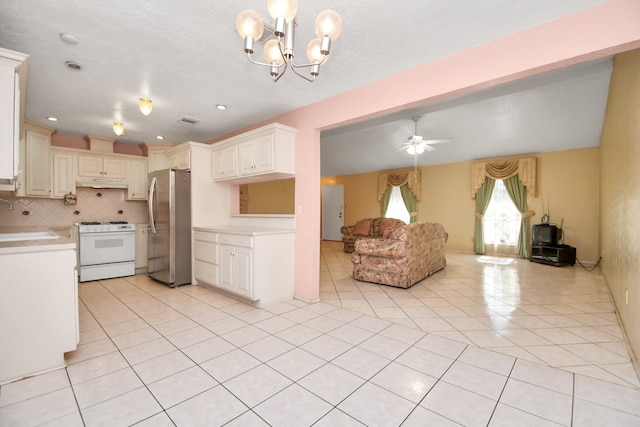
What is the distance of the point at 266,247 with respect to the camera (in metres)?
3.32

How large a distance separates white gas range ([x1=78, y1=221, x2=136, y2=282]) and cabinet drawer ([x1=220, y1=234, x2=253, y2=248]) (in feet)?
7.26

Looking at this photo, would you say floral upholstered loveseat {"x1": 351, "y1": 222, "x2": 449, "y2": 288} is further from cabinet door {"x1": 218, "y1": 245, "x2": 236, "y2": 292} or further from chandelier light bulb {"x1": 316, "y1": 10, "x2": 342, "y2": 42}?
chandelier light bulb {"x1": 316, "y1": 10, "x2": 342, "y2": 42}

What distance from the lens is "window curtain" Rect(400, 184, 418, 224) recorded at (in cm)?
827

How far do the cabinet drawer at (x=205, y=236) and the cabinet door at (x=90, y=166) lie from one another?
2249mm

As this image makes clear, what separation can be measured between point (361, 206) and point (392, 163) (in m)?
1.83

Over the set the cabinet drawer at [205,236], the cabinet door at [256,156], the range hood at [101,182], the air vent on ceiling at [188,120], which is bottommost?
the cabinet drawer at [205,236]

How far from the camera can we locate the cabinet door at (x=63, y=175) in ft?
14.6

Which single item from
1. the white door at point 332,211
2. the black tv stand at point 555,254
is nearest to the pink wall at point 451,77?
the black tv stand at point 555,254

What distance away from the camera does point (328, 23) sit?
1455 mm

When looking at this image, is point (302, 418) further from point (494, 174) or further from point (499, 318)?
point (494, 174)

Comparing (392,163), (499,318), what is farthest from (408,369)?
(392,163)

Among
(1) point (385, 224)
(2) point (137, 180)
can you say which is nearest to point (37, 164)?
(2) point (137, 180)

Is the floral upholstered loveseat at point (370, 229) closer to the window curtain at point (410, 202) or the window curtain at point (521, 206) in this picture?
the window curtain at point (410, 202)

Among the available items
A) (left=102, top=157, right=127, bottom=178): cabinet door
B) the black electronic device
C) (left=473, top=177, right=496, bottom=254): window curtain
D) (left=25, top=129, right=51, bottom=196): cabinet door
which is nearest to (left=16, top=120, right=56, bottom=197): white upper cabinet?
(left=25, top=129, right=51, bottom=196): cabinet door
